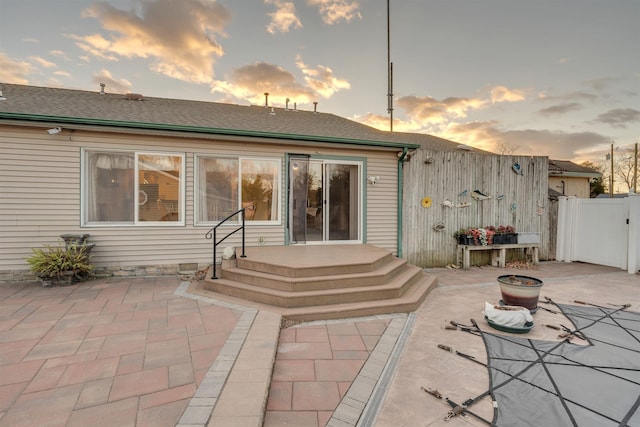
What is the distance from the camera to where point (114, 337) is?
292 cm

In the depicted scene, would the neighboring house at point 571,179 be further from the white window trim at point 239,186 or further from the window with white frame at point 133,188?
the window with white frame at point 133,188

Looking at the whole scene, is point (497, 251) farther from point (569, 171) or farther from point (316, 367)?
point (569, 171)

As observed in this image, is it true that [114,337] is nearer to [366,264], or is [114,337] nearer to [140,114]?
[366,264]

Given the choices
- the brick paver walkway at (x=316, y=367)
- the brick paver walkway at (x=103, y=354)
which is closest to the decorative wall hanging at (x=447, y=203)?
the brick paver walkway at (x=316, y=367)

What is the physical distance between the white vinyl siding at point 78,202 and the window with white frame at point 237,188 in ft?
0.50

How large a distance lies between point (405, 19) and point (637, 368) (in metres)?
9.95

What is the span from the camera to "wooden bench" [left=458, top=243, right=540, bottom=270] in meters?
6.78

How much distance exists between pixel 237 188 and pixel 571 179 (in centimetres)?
1688

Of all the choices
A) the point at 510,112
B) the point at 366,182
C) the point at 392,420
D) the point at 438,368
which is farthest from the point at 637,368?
the point at 510,112

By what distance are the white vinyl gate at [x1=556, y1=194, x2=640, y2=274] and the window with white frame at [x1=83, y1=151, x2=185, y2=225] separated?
9.80 meters

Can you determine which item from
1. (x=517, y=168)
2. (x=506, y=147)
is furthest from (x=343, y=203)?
(x=506, y=147)

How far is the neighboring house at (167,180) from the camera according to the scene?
4.93 meters

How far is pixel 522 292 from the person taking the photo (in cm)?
368

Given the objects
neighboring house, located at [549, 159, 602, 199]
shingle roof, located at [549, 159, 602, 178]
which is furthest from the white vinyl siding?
neighboring house, located at [549, 159, 602, 199]
